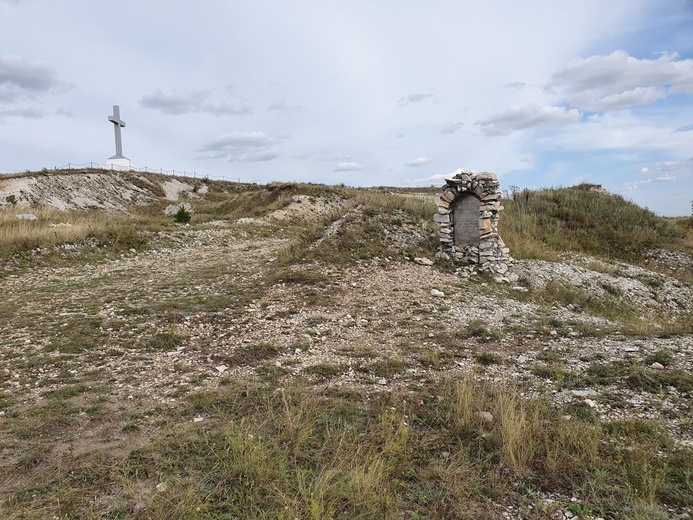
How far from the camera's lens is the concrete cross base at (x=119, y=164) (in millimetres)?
45625

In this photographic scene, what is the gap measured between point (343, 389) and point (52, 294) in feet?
28.1

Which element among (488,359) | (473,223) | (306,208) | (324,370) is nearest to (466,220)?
(473,223)

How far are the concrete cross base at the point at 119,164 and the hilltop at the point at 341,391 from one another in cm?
3691

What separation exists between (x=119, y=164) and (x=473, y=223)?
1757 inches

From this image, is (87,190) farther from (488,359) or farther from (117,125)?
(488,359)

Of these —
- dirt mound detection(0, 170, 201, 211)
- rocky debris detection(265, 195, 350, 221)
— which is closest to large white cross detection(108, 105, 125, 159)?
dirt mound detection(0, 170, 201, 211)

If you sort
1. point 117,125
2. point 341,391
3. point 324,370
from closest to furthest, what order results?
point 341,391 < point 324,370 < point 117,125

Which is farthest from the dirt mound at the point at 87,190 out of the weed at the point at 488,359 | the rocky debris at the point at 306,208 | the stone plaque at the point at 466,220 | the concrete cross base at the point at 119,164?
the weed at the point at 488,359

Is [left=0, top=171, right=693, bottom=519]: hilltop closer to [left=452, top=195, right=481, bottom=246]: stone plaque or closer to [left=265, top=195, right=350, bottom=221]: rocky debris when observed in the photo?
[left=452, top=195, right=481, bottom=246]: stone plaque

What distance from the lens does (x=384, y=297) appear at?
9750 mm

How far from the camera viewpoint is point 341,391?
17.3 ft

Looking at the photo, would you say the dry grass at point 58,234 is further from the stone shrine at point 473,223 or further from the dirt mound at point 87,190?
the dirt mound at point 87,190

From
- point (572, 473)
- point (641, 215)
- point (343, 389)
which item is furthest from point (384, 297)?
point (641, 215)

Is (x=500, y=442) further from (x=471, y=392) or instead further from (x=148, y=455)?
(x=148, y=455)
